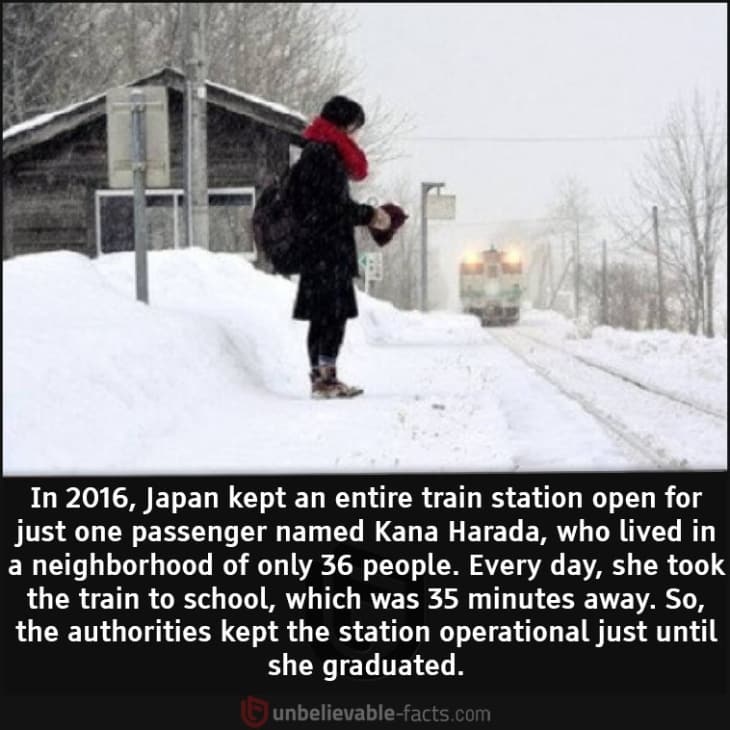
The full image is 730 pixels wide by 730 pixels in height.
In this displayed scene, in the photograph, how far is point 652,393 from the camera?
7570 millimetres

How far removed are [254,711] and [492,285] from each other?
79.9 ft

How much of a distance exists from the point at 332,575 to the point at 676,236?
2210cm

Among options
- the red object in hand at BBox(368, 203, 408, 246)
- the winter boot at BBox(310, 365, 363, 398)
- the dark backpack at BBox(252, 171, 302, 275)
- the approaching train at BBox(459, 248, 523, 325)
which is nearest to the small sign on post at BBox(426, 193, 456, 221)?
→ the red object in hand at BBox(368, 203, 408, 246)

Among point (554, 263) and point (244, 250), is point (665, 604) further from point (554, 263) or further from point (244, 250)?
point (554, 263)

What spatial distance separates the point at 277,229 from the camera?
4496 millimetres

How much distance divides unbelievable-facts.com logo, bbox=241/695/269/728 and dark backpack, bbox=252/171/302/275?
2969mm

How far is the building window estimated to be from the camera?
27.3 ft

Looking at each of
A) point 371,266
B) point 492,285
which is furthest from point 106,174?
point 492,285

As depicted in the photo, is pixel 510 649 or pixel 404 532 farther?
pixel 404 532

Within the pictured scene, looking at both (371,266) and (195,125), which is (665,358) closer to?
(371,266)

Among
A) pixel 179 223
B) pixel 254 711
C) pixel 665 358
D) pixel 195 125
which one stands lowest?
pixel 254 711

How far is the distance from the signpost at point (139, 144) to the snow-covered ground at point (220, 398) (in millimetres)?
311

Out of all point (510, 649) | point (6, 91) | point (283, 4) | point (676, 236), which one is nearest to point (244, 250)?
point (283, 4)

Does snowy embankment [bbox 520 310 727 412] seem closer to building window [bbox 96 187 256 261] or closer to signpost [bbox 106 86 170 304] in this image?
building window [bbox 96 187 256 261]
